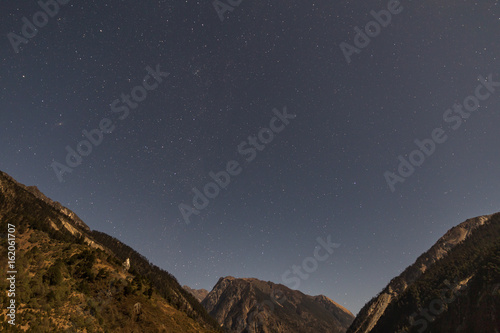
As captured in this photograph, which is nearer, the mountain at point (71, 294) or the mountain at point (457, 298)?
the mountain at point (71, 294)

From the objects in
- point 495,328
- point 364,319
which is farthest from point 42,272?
point 364,319

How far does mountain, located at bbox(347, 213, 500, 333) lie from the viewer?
259ft

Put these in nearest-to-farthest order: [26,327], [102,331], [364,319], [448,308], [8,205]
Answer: [26,327]
[102,331]
[8,205]
[448,308]
[364,319]

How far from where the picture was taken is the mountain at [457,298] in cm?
7897

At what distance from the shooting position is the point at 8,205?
271 ft

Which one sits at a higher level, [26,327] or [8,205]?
[8,205]

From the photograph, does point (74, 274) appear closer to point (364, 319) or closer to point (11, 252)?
point (11, 252)

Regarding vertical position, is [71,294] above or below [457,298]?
above

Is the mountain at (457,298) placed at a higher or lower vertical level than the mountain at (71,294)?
lower

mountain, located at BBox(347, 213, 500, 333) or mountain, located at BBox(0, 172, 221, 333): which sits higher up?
mountain, located at BBox(0, 172, 221, 333)

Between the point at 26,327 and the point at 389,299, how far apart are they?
24909 cm

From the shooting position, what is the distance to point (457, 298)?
98.6 metres

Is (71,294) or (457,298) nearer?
(71,294)

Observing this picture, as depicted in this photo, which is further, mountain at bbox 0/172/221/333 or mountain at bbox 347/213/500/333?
mountain at bbox 347/213/500/333
